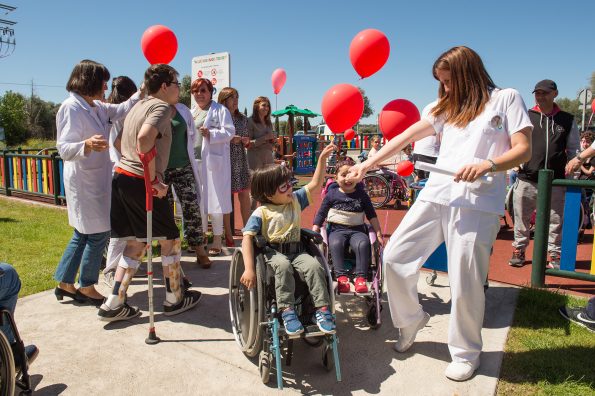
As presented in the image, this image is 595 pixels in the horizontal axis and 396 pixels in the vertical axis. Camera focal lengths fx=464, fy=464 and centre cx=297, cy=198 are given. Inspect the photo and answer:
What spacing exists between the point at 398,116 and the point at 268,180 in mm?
1369

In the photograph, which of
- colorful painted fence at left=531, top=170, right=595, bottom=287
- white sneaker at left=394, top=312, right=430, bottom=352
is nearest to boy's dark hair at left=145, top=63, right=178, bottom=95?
white sneaker at left=394, top=312, right=430, bottom=352

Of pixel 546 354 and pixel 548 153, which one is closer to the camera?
pixel 546 354

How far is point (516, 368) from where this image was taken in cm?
310

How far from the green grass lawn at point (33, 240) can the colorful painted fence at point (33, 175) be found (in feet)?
1.57

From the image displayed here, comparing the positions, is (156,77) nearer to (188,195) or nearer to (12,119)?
(188,195)

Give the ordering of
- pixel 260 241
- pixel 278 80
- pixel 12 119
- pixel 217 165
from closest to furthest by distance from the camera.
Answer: pixel 260 241 → pixel 217 165 → pixel 278 80 → pixel 12 119

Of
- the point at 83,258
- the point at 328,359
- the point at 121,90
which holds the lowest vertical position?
the point at 328,359

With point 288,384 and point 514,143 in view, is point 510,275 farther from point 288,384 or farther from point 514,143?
→ point 288,384

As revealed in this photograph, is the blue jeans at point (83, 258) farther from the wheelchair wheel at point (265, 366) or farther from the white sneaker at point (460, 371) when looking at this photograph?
the white sneaker at point (460, 371)

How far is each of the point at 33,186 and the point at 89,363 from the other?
8.92 m

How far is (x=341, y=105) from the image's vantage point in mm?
4016

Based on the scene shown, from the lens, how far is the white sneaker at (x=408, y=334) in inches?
129

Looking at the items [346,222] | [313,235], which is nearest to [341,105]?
[346,222]

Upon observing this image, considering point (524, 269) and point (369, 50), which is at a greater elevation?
point (369, 50)
